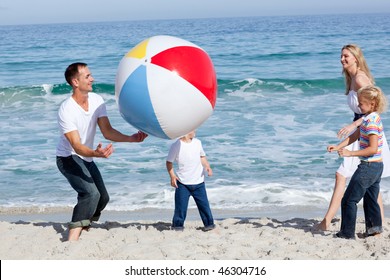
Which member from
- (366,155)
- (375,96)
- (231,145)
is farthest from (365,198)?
(231,145)

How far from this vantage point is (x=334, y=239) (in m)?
5.65

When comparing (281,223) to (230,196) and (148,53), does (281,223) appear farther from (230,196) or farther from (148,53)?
(148,53)

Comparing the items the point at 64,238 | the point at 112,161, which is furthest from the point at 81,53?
the point at 64,238

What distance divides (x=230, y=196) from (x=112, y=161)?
9.15ft

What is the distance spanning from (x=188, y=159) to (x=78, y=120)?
109cm

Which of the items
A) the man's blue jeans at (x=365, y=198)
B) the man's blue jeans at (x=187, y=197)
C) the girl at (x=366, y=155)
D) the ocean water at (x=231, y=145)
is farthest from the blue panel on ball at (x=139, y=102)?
the ocean water at (x=231, y=145)

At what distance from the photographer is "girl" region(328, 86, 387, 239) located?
5.37 meters

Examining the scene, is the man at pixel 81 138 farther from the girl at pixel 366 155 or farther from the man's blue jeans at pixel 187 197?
the girl at pixel 366 155

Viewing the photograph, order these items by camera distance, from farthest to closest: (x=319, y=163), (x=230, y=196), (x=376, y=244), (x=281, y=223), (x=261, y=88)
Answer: (x=261, y=88), (x=319, y=163), (x=230, y=196), (x=281, y=223), (x=376, y=244)

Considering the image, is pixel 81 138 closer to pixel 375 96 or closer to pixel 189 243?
pixel 189 243

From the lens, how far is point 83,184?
18.6ft

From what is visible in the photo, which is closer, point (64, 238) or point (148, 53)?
point (148, 53)

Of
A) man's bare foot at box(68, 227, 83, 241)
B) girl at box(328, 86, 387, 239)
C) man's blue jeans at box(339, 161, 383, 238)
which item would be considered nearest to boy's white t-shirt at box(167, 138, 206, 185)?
man's bare foot at box(68, 227, 83, 241)

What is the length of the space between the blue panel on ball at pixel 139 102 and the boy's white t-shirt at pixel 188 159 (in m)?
0.76
